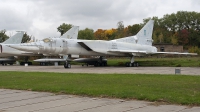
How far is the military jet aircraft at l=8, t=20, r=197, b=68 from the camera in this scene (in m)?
26.1

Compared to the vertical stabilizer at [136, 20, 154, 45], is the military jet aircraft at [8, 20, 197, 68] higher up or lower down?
lower down

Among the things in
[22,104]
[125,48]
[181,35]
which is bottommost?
[22,104]

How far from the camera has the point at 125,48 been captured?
104 feet

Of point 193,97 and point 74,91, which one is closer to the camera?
point 193,97

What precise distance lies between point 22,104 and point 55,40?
62.6 feet

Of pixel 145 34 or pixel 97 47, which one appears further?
pixel 145 34

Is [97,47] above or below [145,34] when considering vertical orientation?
below

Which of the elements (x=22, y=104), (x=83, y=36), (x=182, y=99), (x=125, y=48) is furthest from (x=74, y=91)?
(x=83, y=36)

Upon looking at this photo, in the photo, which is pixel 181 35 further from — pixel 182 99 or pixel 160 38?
pixel 182 99

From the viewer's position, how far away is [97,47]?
29.3 metres

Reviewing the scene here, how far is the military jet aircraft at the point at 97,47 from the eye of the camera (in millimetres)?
26117

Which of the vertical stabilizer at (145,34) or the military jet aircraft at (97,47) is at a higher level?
the vertical stabilizer at (145,34)

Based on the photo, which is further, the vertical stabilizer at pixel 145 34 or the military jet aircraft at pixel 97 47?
the vertical stabilizer at pixel 145 34

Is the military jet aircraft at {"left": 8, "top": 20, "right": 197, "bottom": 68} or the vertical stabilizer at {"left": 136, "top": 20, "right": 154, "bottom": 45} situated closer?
the military jet aircraft at {"left": 8, "top": 20, "right": 197, "bottom": 68}
